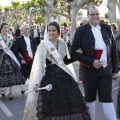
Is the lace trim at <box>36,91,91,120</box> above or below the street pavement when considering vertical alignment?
above

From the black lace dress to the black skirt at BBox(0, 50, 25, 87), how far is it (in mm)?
3148

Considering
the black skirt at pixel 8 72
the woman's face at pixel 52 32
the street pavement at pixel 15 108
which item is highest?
the woman's face at pixel 52 32

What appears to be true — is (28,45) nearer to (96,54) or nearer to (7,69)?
(7,69)

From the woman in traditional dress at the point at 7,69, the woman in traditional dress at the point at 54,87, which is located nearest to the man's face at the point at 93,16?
the woman in traditional dress at the point at 54,87

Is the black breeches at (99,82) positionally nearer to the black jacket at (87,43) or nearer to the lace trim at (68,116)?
the black jacket at (87,43)

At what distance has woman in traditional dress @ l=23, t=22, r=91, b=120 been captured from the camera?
4965 mm

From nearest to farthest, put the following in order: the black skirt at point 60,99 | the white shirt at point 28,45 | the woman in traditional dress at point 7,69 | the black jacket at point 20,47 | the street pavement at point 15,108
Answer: the black skirt at point 60,99 → the street pavement at point 15,108 → the woman in traditional dress at point 7,69 → the black jacket at point 20,47 → the white shirt at point 28,45

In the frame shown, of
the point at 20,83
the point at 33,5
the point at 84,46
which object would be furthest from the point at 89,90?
the point at 33,5


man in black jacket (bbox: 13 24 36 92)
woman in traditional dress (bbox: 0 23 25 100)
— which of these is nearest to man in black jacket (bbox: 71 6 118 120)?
woman in traditional dress (bbox: 0 23 25 100)

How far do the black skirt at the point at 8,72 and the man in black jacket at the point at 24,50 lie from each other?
0.86 feet

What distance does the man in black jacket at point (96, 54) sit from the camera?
498 cm

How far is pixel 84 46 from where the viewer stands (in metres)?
5.05

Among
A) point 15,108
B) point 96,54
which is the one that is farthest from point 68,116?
point 15,108

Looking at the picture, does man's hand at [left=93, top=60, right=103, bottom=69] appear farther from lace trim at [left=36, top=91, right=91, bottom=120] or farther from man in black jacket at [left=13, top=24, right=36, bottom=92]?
man in black jacket at [left=13, top=24, right=36, bottom=92]
